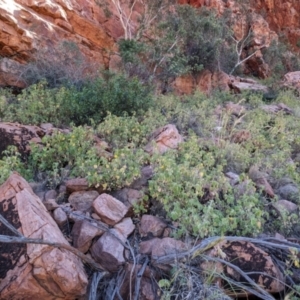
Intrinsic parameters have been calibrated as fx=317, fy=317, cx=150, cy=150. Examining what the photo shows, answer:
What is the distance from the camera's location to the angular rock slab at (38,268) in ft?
5.90

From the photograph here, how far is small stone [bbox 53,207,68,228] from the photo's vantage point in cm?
234

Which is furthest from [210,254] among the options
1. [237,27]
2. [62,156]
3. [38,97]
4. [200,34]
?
[237,27]

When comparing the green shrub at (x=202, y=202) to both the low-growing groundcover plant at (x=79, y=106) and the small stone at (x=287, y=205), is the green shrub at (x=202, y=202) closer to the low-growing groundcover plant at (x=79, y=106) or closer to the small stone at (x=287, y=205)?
the small stone at (x=287, y=205)

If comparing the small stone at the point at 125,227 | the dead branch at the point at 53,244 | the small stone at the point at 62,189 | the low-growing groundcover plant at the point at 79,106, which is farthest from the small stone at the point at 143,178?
the low-growing groundcover plant at the point at 79,106

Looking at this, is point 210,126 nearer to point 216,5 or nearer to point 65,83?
point 65,83

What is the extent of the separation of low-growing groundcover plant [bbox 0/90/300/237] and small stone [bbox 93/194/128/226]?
0.21 m

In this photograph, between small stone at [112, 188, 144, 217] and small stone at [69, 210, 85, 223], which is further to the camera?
small stone at [112, 188, 144, 217]

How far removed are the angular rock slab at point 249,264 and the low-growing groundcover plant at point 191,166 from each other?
0.14 m

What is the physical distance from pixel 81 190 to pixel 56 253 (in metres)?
0.93

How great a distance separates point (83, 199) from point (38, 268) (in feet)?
2.92

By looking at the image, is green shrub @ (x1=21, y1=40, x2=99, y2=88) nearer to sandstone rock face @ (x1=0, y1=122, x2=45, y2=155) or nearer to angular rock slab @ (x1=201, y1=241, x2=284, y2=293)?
sandstone rock face @ (x1=0, y1=122, x2=45, y2=155)

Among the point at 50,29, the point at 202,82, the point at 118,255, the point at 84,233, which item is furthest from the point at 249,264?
the point at 50,29

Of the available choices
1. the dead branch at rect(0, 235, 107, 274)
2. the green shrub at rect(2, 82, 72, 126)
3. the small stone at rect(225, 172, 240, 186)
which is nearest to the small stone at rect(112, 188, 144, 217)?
the dead branch at rect(0, 235, 107, 274)

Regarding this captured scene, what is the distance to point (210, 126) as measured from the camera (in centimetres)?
486
